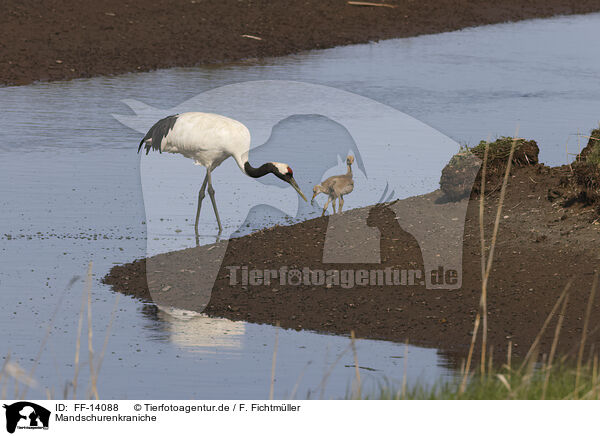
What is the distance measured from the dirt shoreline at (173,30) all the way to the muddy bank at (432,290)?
41.5 feet

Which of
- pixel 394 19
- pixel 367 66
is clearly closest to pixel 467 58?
pixel 367 66

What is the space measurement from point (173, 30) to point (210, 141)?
15.7 meters

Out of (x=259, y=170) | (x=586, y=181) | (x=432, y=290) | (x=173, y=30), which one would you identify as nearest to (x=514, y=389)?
(x=432, y=290)

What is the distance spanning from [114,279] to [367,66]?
16291 millimetres

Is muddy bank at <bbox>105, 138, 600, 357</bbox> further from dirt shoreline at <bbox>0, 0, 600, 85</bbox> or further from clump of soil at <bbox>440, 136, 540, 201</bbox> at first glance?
dirt shoreline at <bbox>0, 0, 600, 85</bbox>

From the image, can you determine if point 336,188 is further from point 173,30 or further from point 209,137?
point 173,30

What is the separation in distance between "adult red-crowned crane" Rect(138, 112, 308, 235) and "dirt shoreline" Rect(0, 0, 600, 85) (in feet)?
33.1

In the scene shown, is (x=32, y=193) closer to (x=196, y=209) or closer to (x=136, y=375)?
(x=196, y=209)

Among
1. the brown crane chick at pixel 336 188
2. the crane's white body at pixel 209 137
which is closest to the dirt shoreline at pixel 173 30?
the crane's white body at pixel 209 137

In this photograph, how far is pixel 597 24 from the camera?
3778 centimetres

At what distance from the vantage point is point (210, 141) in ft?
42.9

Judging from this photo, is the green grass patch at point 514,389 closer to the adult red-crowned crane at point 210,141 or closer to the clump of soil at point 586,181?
the clump of soil at point 586,181

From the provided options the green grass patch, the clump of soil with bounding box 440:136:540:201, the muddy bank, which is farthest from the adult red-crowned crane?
the green grass patch

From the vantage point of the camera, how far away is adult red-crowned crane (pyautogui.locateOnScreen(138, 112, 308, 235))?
Answer: 42.8ft
